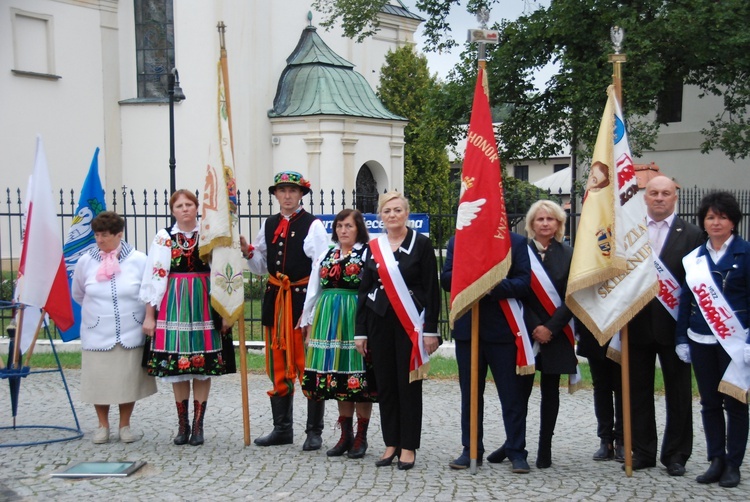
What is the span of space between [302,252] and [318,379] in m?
1.02

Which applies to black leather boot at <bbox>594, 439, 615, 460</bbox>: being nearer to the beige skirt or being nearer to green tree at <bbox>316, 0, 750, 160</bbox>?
the beige skirt

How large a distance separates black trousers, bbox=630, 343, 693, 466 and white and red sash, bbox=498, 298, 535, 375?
0.75 meters

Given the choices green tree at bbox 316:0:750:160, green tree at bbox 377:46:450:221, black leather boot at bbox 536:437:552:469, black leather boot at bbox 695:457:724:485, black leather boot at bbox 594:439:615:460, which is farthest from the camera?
green tree at bbox 377:46:450:221

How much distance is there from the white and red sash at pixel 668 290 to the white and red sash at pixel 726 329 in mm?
335

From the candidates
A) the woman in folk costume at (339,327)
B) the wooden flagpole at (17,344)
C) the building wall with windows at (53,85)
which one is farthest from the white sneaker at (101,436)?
the building wall with windows at (53,85)

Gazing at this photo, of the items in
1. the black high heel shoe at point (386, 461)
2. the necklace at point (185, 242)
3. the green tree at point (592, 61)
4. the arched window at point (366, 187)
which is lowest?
the black high heel shoe at point (386, 461)

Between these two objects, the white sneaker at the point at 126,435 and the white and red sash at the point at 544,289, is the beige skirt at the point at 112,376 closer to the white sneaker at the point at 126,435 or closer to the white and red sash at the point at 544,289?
the white sneaker at the point at 126,435

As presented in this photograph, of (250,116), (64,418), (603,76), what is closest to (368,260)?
(64,418)

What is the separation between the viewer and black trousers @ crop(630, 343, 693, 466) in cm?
609

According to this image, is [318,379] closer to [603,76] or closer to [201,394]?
[201,394]

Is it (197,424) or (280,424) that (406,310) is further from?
(197,424)

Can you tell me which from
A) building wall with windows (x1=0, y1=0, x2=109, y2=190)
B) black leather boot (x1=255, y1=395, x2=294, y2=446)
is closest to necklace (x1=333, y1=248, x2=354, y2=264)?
black leather boot (x1=255, y1=395, x2=294, y2=446)

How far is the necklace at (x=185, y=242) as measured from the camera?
6.96m

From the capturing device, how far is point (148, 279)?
6.91m
